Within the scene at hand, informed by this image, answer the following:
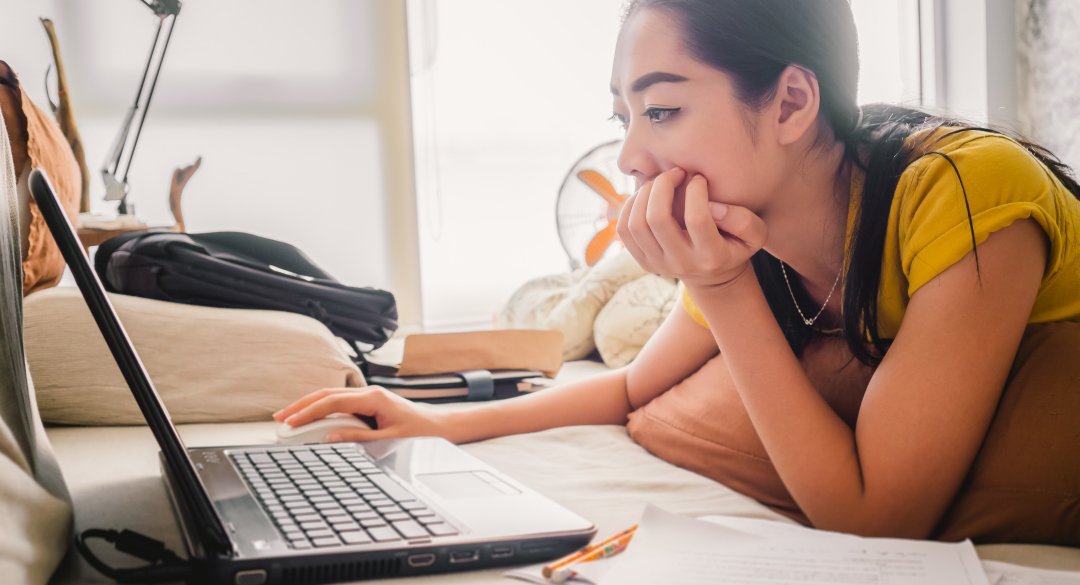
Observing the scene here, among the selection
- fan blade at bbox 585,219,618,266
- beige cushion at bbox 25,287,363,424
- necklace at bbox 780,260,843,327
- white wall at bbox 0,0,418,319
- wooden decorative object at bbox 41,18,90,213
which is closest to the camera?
necklace at bbox 780,260,843,327

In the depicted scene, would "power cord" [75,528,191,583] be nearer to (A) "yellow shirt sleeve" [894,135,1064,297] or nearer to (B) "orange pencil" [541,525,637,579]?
(B) "orange pencil" [541,525,637,579]

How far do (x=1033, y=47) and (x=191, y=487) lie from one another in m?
3.88

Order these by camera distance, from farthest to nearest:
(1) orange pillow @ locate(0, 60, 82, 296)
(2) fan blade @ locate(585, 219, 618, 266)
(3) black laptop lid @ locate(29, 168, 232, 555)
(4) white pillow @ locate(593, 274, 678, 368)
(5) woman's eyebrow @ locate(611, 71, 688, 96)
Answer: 1. (2) fan blade @ locate(585, 219, 618, 266)
2. (4) white pillow @ locate(593, 274, 678, 368)
3. (1) orange pillow @ locate(0, 60, 82, 296)
4. (5) woman's eyebrow @ locate(611, 71, 688, 96)
5. (3) black laptop lid @ locate(29, 168, 232, 555)

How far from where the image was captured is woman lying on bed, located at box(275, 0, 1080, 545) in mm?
812

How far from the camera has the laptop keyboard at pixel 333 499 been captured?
2.15 ft

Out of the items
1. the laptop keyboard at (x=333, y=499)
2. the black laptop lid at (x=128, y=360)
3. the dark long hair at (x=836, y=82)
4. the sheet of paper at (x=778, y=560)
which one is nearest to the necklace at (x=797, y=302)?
the dark long hair at (x=836, y=82)

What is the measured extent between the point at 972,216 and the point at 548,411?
61cm

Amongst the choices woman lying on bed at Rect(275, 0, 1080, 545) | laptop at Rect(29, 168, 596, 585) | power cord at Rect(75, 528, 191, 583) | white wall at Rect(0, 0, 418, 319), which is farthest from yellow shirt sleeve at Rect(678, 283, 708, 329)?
white wall at Rect(0, 0, 418, 319)

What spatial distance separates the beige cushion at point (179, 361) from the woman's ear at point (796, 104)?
814 mm

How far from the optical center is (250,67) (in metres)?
3.43

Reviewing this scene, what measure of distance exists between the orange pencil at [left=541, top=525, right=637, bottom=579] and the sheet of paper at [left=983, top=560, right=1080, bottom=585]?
25cm

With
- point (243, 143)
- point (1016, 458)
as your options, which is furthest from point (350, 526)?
point (243, 143)

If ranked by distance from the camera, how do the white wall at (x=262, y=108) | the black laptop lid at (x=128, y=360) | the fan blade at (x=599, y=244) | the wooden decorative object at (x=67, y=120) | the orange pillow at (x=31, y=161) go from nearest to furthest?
the black laptop lid at (x=128, y=360)
the orange pillow at (x=31, y=161)
the wooden decorative object at (x=67, y=120)
the fan blade at (x=599, y=244)
the white wall at (x=262, y=108)

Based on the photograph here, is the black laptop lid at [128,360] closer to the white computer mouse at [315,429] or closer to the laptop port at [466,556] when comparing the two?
the laptop port at [466,556]
